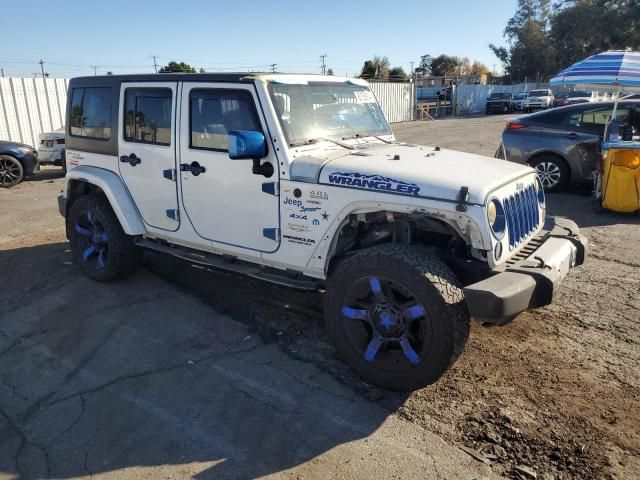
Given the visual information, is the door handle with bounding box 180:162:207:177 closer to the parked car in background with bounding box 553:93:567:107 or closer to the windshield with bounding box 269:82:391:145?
the windshield with bounding box 269:82:391:145

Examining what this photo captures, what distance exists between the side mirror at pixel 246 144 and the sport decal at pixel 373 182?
1.86 feet

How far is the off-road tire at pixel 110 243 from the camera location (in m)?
5.20

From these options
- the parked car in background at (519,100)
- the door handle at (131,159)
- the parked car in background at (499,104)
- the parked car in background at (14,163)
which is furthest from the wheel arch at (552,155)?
the parked car in background at (519,100)

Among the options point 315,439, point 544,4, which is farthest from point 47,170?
point 544,4

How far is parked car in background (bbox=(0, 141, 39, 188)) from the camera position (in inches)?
453

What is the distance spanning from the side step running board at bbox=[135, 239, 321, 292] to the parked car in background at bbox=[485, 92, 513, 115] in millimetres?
38730

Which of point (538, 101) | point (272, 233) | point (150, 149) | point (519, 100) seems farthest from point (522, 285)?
point (519, 100)

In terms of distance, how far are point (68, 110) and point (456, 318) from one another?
4743 millimetres

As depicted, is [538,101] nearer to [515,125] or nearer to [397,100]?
[397,100]

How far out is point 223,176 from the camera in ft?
13.8

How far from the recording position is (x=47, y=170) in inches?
557

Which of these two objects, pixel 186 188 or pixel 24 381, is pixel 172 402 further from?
pixel 186 188

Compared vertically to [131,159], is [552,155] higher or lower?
lower

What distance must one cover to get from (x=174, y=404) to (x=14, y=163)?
1046 centimetres
